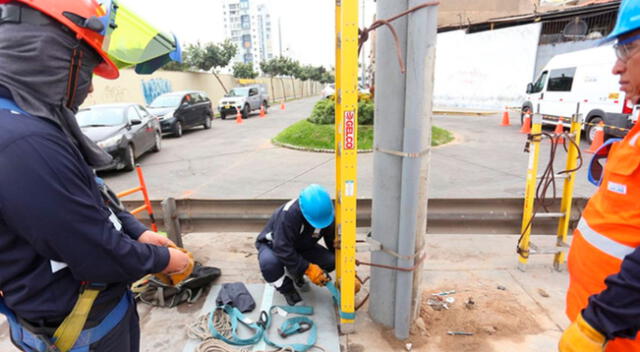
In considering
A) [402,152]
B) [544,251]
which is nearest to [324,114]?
[544,251]

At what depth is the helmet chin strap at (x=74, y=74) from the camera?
4.04 feet

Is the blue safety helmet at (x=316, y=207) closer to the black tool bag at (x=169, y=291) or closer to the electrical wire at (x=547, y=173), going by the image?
the black tool bag at (x=169, y=291)

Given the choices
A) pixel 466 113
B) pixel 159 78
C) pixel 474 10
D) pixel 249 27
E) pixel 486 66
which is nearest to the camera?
pixel 466 113

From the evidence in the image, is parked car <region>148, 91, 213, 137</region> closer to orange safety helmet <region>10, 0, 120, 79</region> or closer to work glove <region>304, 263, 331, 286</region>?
work glove <region>304, 263, 331, 286</region>

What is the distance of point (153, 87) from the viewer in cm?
1927

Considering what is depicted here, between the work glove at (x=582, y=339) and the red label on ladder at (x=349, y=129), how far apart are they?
139cm

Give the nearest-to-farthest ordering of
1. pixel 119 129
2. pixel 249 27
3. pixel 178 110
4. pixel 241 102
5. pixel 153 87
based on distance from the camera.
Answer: pixel 119 129
pixel 178 110
pixel 153 87
pixel 241 102
pixel 249 27

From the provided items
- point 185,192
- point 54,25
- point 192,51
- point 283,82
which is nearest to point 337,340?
point 54,25

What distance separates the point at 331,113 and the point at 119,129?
6251 millimetres

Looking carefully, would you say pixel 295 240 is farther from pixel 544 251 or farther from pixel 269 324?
pixel 544 251

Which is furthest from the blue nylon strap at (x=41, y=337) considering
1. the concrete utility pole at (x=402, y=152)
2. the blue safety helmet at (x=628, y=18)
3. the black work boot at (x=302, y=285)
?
the blue safety helmet at (x=628, y=18)

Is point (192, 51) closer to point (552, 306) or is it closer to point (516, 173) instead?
point (516, 173)

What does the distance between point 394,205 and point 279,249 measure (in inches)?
42.9

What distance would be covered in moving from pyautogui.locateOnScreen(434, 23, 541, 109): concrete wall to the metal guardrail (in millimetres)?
18515
